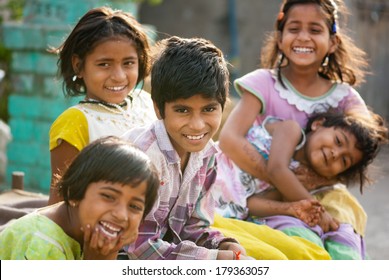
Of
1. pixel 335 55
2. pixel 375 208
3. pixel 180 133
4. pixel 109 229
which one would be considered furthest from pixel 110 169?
pixel 375 208

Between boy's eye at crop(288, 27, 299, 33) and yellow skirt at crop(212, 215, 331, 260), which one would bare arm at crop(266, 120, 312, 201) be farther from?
boy's eye at crop(288, 27, 299, 33)

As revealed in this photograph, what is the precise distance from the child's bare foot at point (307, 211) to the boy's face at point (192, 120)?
91 cm

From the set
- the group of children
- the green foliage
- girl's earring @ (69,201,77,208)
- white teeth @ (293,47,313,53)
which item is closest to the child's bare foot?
the group of children

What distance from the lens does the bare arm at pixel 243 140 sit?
4105 millimetres

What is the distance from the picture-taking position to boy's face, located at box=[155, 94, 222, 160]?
3.11 m

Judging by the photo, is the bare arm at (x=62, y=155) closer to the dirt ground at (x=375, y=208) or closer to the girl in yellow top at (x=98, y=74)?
the girl in yellow top at (x=98, y=74)

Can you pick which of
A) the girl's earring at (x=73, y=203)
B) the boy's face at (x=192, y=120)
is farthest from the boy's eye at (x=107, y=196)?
the boy's face at (x=192, y=120)

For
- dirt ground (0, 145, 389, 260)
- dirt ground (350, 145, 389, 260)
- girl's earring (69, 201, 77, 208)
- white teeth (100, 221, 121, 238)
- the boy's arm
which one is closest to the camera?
white teeth (100, 221, 121, 238)

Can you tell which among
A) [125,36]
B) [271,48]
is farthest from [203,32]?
[125,36]

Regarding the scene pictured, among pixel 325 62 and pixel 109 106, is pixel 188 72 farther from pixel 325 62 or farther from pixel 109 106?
pixel 325 62

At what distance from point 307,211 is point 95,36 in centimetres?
124

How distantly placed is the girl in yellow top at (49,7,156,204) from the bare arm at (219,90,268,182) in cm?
53

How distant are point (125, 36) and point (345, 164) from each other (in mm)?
1198
